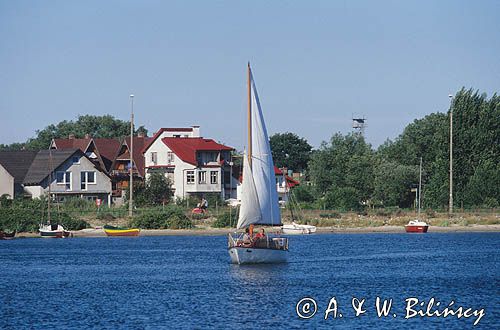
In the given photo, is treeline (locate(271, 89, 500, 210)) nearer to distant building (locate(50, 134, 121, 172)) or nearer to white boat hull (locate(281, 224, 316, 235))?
white boat hull (locate(281, 224, 316, 235))

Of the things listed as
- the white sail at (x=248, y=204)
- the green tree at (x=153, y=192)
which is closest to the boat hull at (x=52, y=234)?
the green tree at (x=153, y=192)

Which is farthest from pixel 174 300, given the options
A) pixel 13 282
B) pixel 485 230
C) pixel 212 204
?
pixel 212 204

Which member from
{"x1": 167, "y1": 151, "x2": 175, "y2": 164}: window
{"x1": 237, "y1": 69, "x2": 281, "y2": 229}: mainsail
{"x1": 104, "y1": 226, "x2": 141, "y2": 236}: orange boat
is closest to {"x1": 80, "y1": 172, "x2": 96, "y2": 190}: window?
{"x1": 167, "y1": 151, "x2": 175, "y2": 164}: window

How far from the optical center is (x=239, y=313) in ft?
141

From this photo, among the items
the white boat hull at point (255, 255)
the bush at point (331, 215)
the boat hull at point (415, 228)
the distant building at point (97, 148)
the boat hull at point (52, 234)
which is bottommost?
the white boat hull at point (255, 255)

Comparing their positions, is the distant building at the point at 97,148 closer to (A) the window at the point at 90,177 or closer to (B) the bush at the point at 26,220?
(A) the window at the point at 90,177

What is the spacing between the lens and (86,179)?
117625 millimetres

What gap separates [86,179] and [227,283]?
6644cm

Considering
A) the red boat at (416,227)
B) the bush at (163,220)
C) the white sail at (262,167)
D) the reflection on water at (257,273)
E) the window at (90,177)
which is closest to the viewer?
the reflection on water at (257,273)

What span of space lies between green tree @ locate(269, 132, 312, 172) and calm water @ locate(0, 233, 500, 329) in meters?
104

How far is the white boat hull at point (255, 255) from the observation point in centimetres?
5803

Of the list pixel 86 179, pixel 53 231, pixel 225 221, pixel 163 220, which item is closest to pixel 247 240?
pixel 53 231

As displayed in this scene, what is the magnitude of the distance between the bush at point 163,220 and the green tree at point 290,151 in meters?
89.4

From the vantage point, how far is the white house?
120750 mm
